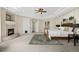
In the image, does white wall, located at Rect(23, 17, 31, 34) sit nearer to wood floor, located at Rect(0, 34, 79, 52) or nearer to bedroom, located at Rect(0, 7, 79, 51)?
bedroom, located at Rect(0, 7, 79, 51)

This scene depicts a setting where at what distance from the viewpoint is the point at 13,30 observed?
8.63 feet

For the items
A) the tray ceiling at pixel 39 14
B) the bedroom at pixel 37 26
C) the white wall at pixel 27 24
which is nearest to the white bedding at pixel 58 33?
the bedroom at pixel 37 26

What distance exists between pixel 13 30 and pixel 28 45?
55 centimetres

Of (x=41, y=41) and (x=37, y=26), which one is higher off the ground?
(x=37, y=26)

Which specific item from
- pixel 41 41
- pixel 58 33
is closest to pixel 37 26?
pixel 41 41

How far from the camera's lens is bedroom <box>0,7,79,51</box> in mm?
2510

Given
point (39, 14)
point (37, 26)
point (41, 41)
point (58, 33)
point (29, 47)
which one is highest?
point (39, 14)

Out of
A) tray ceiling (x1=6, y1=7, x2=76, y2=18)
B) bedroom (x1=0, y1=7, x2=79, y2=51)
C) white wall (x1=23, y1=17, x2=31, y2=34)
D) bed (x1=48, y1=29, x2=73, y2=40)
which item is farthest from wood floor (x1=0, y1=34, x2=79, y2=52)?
tray ceiling (x1=6, y1=7, x2=76, y2=18)

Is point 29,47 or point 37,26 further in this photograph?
point 37,26

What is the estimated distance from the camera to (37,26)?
2721 millimetres

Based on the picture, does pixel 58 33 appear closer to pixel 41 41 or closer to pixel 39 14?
pixel 41 41

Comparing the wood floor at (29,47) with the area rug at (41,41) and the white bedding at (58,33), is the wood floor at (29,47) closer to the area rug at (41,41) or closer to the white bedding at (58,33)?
the area rug at (41,41)
